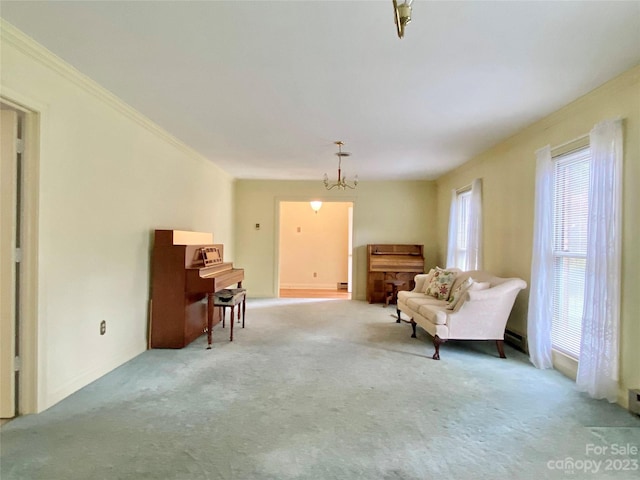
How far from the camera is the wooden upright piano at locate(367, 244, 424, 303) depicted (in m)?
6.68

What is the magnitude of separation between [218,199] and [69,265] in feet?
11.9

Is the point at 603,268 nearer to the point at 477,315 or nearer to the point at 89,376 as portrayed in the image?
the point at 477,315

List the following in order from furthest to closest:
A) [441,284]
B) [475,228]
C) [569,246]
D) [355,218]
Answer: [355,218] < [475,228] < [441,284] < [569,246]

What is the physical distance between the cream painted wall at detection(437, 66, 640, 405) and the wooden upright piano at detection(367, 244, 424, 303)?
1.55 meters

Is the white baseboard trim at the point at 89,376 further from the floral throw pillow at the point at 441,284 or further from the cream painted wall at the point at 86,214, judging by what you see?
the floral throw pillow at the point at 441,284

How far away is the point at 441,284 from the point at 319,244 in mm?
4771

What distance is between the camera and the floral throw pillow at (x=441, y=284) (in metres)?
4.51

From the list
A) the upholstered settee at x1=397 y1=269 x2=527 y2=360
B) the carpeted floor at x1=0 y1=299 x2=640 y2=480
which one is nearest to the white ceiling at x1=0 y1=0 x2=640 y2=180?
the upholstered settee at x1=397 y1=269 x2=527 y2=360

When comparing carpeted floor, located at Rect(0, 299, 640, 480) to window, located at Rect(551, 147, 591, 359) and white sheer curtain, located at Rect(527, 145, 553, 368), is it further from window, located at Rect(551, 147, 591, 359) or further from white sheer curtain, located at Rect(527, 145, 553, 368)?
window, located at Rect(551, 147, 591, 359)

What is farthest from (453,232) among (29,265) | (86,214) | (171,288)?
(29,265)

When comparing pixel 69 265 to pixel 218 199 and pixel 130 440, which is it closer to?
pixel 130 440

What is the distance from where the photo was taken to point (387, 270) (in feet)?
21.9

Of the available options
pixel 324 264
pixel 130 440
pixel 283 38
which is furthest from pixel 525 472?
pixel 324 264

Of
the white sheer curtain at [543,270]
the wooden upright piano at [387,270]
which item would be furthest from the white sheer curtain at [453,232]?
the white sheer curtain at [543,270]
